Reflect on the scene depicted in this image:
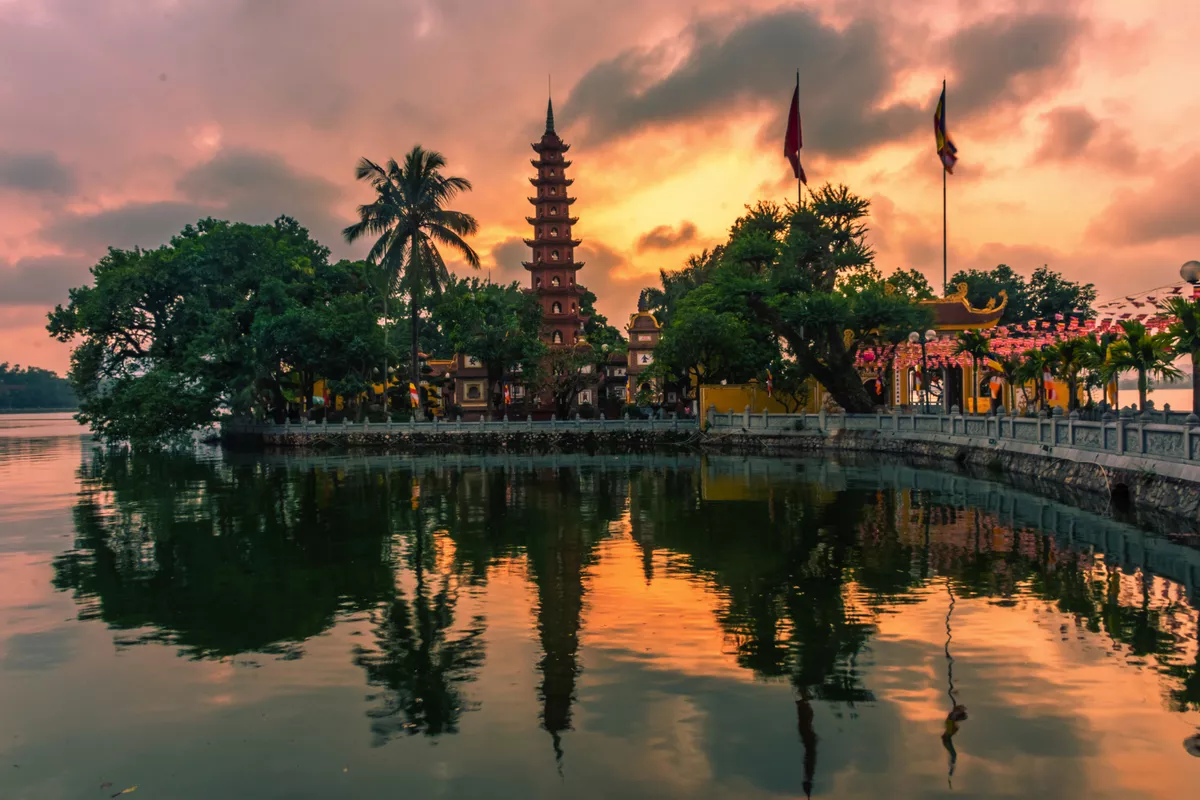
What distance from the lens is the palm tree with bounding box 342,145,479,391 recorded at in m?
49.4

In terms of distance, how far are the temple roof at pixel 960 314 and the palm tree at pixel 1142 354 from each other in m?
21.9

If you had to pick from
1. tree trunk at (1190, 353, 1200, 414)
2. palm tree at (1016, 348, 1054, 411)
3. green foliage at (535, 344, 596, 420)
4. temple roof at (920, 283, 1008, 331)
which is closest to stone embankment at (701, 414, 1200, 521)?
tree trunk at (1190, 353, 1200, 414)

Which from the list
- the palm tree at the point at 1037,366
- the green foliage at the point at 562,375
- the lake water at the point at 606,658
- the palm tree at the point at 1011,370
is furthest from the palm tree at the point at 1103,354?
the green foliage at the point at 562,375

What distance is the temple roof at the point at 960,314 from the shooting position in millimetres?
49031

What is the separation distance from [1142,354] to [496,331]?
1588 inches

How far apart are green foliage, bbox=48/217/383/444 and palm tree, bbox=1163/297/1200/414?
38845 millimetres

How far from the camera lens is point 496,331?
2362 inches

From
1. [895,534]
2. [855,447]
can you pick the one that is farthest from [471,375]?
[895,534]

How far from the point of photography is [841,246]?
53938 millimetres

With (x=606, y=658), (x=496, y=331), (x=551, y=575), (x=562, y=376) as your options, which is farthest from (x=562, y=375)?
(x=606, y=658)

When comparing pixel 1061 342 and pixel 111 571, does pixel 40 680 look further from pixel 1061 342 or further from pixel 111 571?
pixel 1061 342

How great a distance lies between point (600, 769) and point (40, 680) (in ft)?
19.8

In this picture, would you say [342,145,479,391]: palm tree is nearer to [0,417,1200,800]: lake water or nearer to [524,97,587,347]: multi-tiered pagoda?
[524,97,587,347]: multi-tiered pagoda

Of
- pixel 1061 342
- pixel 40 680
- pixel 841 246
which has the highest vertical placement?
pixel 841 246
